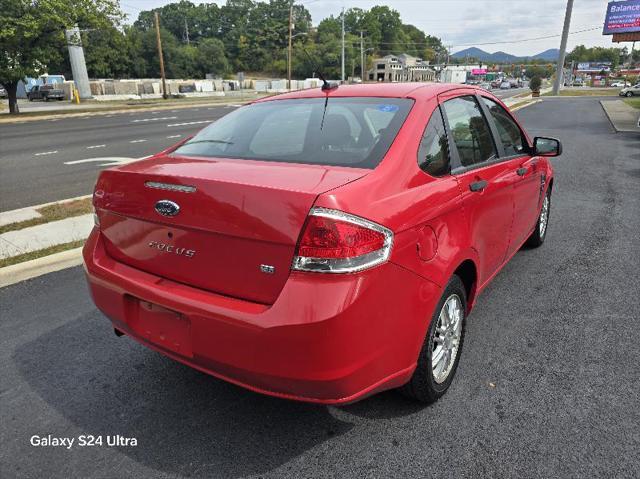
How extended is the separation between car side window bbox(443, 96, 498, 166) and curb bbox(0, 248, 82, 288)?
3739 millimetres

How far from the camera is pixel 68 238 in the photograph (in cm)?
524

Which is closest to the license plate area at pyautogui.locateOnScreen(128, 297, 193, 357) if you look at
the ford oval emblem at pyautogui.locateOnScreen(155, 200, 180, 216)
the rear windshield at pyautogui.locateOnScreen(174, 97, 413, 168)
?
the ford oval emblem at pyautogui.locateOnScreen(155, 200, 180, 216)

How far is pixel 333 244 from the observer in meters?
1.93

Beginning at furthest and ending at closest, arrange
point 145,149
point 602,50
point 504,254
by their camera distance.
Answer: point 602,50 < point 145,149 < point 504,254

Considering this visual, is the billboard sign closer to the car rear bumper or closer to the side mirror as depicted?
the side mirror

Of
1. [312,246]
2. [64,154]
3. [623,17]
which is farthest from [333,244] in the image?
[623,17]

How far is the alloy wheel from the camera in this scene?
2611mm

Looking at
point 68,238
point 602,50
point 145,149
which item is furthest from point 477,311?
point 602,50

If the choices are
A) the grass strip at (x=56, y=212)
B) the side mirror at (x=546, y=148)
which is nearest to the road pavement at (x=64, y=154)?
the grass strip at (x=56, y=212)

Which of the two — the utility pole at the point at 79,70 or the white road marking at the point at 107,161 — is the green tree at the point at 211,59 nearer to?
the utility pole at the point at 79,70

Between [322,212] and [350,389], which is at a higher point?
[322,212]

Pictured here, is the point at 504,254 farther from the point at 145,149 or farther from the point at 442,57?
the point at 442,57

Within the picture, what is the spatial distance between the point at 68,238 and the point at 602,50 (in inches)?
7969

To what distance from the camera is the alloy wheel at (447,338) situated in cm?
261
